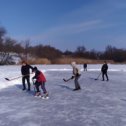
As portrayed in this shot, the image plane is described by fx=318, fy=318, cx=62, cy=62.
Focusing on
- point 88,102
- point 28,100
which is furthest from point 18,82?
point 88,102

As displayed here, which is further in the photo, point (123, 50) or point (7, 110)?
point (123, 50)

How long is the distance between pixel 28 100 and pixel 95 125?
4058mm

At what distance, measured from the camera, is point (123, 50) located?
75.1m

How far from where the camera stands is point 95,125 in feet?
20.9

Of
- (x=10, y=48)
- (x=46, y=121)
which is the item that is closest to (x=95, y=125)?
(x=46, y=121)

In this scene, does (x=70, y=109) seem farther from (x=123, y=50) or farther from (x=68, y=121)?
(x=123, y=50)

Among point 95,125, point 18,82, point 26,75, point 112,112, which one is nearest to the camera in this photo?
point 95,125

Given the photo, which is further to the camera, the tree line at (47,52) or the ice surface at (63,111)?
the tree line at (47,52)

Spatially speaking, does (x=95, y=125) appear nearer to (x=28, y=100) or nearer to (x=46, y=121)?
(x=46, y=121)

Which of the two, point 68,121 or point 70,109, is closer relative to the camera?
point 68,121

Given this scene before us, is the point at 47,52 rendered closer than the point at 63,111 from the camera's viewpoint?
No

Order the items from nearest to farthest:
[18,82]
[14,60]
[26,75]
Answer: [26,75] < [18,82] < [14,60]

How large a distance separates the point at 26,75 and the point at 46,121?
6191 millimetres

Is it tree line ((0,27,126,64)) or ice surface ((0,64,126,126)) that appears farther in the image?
tree line ((0,27,126,64))
